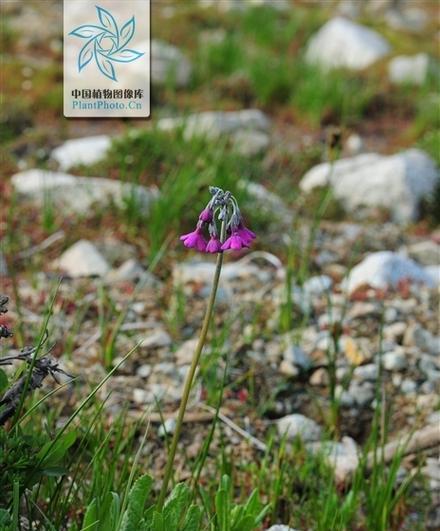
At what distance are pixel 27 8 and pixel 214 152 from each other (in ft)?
20.8

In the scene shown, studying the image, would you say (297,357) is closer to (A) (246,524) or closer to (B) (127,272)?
(B) (127,272)

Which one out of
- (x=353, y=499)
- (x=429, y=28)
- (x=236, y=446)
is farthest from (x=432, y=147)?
(x=429, y=28)

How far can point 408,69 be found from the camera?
32.6 feet

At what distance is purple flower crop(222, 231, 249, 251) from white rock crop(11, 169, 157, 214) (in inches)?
132

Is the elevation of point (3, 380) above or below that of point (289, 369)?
above

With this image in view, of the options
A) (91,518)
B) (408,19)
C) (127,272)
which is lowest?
(91,518)

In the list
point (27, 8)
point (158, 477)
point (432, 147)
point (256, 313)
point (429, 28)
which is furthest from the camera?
point (429, 28)

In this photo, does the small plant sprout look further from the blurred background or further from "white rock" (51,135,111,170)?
"white rock" (51,135,111,170)

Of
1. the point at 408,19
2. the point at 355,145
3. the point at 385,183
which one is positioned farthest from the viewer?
the point at 408,19

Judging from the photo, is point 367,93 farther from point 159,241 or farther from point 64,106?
point 159,241

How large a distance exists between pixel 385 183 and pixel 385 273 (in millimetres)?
1553

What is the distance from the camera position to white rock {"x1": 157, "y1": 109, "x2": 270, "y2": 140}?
6895 millimetres

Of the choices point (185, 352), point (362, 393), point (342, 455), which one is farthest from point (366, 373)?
point (185, 352)

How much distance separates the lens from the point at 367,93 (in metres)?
8.92
